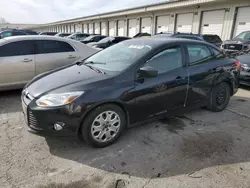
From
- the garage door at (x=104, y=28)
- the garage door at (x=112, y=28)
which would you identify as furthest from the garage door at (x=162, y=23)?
the garage door at (x=104, y=28)

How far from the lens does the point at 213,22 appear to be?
49.4ft

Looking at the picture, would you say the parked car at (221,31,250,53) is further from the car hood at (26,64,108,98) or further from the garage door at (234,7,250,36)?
the car hood at (26,64,108,98)

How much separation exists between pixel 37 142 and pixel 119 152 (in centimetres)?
124

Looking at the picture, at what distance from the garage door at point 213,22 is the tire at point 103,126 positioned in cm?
1438

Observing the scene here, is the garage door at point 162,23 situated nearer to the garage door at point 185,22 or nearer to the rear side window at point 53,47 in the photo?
the garage door at point 185,22

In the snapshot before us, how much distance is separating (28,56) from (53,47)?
2.30 ft

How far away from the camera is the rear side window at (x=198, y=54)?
3.68 m

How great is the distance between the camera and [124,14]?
23.9 metres

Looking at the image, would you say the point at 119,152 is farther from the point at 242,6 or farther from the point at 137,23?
the point at 137,23

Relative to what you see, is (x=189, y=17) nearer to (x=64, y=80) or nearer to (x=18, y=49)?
(x=18, y=49)

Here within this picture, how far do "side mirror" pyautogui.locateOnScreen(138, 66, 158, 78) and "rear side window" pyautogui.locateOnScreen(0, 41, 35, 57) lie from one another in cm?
334

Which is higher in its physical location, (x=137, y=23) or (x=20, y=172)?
(x=137, y=23)

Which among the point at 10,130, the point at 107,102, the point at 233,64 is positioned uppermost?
the point at 233,64

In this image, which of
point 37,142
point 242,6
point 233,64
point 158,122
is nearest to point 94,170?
point 37,142
